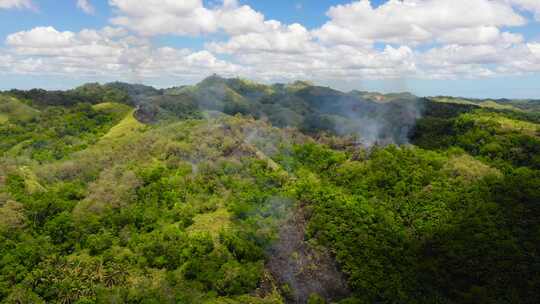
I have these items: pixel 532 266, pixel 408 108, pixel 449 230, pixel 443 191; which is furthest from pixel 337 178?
pixel 408 108

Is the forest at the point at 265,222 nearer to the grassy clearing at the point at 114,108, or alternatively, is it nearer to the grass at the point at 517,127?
the grass at the point at 517,127

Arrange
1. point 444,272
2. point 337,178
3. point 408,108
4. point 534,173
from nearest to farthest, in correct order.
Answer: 1. point 444,272
2. point 534,173
3. point 337,178
4. point 408,108

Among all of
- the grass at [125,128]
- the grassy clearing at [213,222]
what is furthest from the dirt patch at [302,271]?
the grass at [125,128]

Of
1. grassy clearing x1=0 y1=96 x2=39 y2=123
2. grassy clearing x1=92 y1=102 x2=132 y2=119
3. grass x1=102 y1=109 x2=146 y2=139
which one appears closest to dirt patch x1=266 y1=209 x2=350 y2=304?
grass x1=102 y1=109 x2=146 y2=139

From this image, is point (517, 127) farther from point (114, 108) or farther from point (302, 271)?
point (114, 108)

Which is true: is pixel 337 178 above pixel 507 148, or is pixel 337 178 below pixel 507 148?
below

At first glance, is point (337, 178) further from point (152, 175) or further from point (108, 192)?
point (108, 192)

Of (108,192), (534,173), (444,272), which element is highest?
(534,173)
